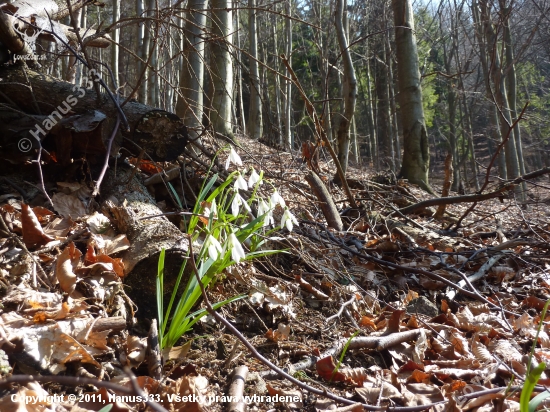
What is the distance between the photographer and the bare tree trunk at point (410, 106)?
722 centimetres

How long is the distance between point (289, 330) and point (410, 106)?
5899mm

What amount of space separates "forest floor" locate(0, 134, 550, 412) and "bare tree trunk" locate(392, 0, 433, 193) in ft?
12.4

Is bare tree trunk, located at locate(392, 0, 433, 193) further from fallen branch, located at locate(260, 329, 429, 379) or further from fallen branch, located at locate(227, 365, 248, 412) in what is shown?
fallen branch, located at locate(227, 365, 248, 412)

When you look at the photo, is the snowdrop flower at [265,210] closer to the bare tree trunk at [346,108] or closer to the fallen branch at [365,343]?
the fallen branch at [365,343]

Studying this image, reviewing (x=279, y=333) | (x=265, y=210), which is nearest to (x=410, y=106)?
(x=265, y=210)

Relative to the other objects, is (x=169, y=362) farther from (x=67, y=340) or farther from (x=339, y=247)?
(x=339, y=247)

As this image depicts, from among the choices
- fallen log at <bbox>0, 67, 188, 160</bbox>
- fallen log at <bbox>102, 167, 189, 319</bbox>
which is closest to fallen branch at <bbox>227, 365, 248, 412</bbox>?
fallen log at <bbox>102, 167, 189, 319</bbox>

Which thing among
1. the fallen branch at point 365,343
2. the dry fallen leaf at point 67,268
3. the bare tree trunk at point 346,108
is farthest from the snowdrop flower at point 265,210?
the bare tree trunk at point 346,108

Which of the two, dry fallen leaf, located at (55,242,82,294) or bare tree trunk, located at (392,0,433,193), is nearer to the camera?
dry fallen leaf, located at (55,242,82,294)

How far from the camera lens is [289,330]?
7.55 feet

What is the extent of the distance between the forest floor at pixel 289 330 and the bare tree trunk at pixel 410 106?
12.4ft

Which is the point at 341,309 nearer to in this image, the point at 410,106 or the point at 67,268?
the point at 67,268

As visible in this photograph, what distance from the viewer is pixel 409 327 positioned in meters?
2.53

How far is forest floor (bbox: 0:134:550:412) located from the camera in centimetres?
159
